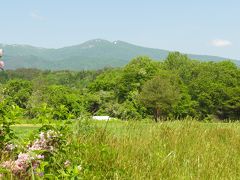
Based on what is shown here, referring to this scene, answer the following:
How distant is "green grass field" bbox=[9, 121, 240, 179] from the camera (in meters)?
4.21

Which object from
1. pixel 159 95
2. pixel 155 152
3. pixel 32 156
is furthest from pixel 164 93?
pixel 32 156

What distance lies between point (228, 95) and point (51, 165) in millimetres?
Result: 74657

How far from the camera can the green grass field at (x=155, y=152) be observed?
4.21 m

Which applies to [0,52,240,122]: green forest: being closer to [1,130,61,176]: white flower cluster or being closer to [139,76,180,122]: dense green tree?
[139,76,180,122]: dense green tree

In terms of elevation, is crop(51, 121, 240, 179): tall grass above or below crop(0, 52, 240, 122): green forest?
above

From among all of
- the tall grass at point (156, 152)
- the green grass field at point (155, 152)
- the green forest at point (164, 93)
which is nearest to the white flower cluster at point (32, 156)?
the green grass field at point (155, 152)

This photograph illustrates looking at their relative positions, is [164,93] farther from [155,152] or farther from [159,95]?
[155,152]

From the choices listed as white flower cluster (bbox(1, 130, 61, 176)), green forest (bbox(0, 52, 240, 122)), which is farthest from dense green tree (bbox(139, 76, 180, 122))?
white flower cluster (bbox(1, 130, 61, 176))

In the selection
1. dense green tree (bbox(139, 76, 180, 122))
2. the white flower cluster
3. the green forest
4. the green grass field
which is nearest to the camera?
the white flower cluster

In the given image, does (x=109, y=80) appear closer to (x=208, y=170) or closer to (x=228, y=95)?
(x=228, y=95)

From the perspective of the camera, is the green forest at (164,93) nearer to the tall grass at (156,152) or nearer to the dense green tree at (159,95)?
the dense green tree at (159,95)

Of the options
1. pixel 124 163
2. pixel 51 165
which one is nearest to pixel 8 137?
pixel 51 165

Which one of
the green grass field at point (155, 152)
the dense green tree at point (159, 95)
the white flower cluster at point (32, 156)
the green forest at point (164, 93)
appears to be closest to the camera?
the white flower cluster at point (32, 156)

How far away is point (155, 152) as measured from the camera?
5.27 meters
